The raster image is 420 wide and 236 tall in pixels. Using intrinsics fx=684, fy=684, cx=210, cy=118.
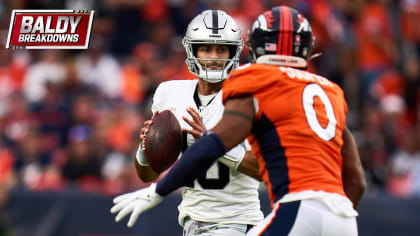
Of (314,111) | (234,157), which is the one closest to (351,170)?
(314,111)

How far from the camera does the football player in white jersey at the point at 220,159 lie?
12.1 ft

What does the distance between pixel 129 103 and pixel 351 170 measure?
5.46 m

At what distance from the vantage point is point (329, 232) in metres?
2.81

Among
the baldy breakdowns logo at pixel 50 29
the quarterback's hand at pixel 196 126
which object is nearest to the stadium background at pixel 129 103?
the baldy breakdowns logo at pixel 50 29

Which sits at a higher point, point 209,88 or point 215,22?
point 215,22

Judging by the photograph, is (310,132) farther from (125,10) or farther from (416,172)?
(125,10)

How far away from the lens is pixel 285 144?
290 centimetres

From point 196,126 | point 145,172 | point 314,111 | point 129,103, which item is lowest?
point 129,103

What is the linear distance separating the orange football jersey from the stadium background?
404 centimetres

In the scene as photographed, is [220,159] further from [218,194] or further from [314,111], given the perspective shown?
[314,111]

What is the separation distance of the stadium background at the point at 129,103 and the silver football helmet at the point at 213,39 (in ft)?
10.5

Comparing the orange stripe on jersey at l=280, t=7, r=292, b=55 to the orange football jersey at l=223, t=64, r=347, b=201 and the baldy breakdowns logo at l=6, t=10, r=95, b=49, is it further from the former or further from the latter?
the baldy breakdowns logo at l=6, t=10, r=95, b=49

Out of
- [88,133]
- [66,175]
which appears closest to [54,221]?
[66,175]

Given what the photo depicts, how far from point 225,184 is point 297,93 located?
3.21 ft
